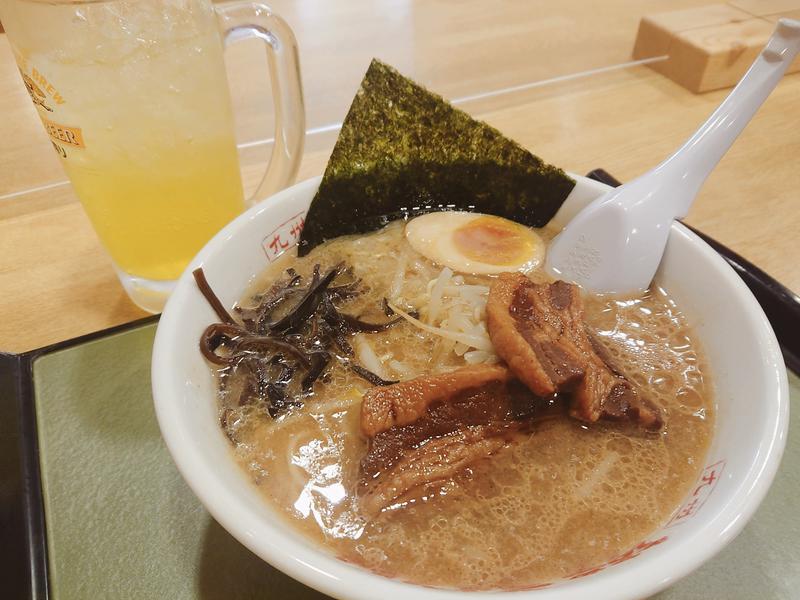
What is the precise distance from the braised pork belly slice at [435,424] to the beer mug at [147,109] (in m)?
0.66

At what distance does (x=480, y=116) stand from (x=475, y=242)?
0.96m

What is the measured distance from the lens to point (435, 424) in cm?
92

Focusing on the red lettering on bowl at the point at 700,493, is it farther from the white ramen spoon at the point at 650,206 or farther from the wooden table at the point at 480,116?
the wooden table at the point at 480,116

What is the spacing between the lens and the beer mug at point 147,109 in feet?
3.51

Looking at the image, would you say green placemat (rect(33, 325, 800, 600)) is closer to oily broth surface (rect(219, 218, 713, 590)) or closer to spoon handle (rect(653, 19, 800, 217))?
oily broth surface (rect(219, 218, 713, 590))

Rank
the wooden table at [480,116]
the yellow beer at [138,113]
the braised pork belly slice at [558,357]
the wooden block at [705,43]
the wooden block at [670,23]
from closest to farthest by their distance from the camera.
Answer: the braised pork belly slice at [558,357] → the yellow beer at [138,113] → the wooden table at [480,116] → the wooden block at [705,43] → the wooden block at [670,23]

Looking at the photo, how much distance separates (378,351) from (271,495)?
347 millimetres

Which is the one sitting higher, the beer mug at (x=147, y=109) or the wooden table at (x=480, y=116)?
the beer mug at (x=147, y=109)

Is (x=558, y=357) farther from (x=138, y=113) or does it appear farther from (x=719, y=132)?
(x=138, y=113)

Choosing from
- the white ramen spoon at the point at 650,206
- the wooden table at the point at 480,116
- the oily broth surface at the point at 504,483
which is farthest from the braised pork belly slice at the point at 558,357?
the wooden table at the point at 480,116

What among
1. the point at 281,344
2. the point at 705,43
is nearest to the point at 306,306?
the point at 281,344

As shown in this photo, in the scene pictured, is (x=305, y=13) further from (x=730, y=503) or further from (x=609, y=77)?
(x=730, y=503)

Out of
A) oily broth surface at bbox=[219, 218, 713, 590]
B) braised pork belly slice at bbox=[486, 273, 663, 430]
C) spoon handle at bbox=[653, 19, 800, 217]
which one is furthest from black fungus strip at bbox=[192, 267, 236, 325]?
spoon handle at bbox=[653, 19, 800, 217]

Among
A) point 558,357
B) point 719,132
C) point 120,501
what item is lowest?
point 120,501
